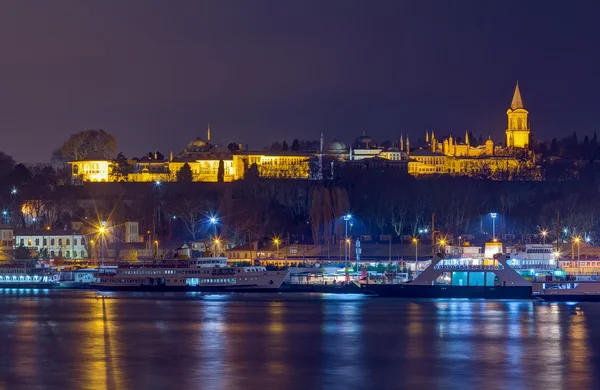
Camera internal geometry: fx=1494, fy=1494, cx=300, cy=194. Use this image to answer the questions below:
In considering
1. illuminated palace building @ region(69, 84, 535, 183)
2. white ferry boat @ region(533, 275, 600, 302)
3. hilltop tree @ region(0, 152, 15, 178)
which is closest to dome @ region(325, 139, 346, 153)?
illuminated palace building @ region(69, 84, 535, 183)

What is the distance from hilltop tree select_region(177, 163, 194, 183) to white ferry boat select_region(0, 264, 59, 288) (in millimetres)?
59783

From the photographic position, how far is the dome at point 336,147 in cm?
18406

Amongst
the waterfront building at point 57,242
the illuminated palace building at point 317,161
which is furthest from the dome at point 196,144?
the waterfront building at point 57,242

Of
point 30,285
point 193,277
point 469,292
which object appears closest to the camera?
point 469,292

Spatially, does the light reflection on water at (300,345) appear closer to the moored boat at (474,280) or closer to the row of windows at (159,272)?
the moored boat at (474,280)

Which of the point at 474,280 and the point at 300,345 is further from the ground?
the point at 474,280

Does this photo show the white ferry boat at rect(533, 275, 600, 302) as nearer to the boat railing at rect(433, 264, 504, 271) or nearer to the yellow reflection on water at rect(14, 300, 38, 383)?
the boat railing at rect(433, 264, 504, 271)

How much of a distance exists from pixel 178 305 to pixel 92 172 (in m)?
95.1

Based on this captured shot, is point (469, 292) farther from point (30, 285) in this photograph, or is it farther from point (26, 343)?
point (30, 285)

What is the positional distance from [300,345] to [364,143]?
A: 15026 cm

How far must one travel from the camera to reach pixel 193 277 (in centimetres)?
7212

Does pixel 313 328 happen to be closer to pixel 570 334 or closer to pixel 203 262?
pixel 570 334

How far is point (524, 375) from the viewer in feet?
120

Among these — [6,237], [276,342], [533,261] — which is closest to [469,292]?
[533,261]
